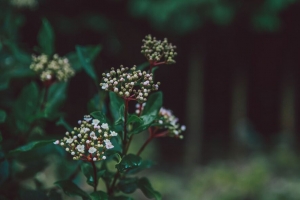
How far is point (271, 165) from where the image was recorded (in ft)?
27.1

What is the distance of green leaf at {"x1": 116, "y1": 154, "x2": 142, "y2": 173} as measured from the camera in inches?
38.1

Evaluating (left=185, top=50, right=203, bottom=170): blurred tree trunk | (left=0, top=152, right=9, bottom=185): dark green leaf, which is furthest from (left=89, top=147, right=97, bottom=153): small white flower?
(left=185, top=50, right=203, bottom=170): blurred tree trunk

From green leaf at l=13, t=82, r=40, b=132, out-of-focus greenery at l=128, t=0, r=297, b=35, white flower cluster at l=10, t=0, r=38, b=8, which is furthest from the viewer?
out-of-focus greenery at l=128, t=0, r=297, b=35

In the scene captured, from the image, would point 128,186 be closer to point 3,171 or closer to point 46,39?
point 3,171

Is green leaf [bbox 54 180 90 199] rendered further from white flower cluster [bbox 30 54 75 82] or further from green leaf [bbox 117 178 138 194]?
white flower cluster [bbox 30 54 75 82]

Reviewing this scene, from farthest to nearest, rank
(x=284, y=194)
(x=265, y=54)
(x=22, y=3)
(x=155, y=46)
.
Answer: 1. (x=265, y=54)
2. (x=284, y=194)
3. (x=22, y=3)
4. (x=155, y=46)

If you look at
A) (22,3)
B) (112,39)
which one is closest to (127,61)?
(112,39)

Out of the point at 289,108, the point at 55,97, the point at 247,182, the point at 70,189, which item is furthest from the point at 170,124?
the point at 289,108

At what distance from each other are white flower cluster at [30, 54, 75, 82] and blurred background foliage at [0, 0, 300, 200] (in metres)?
3.23

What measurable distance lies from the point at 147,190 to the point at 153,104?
0.69 ft

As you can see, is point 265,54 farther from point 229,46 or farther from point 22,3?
point 22,3

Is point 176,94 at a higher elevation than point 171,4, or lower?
higher

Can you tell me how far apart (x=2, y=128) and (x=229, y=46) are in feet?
27.9

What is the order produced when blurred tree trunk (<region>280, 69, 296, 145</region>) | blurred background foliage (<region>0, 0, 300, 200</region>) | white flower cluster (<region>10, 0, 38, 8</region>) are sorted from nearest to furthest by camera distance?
white flower cluster (<region>10, 0, 38, 8</region>) < blurred background foliage (<region>0, 0, 300, 200</region>) < blurred tree trunk (<region>280, 69, 296, 145</region>)
